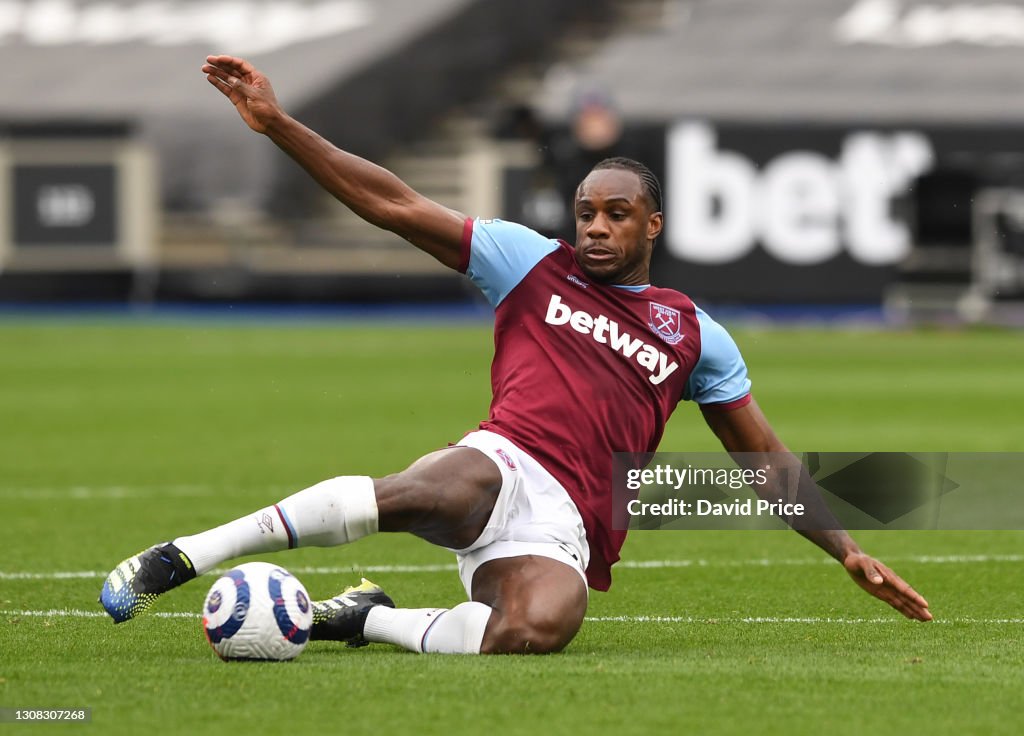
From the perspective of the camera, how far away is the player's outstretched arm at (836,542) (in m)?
5.54

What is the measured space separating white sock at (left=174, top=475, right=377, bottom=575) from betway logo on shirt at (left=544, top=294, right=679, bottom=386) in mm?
960

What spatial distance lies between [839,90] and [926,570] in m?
26.9

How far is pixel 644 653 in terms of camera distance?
17.9 feet

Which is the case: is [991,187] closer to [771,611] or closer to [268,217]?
[268,217]

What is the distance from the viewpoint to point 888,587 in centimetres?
555

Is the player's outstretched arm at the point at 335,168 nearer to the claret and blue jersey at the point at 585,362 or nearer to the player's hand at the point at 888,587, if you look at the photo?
the claret and blue jersey at the point at 585,362

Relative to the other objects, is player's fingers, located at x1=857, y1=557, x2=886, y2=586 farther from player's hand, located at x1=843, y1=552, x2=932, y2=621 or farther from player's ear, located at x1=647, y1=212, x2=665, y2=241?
player's ear, located at x1=647, y1=212, x2=665, y2=241

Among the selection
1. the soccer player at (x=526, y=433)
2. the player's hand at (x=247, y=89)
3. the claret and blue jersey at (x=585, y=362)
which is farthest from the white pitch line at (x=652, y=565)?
the player's hand at (x=247, y=89)

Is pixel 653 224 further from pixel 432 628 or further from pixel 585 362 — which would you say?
pixel 432 628

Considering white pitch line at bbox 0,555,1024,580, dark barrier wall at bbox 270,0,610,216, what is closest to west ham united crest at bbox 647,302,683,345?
white pitch line at bbox 0,555,1024,580

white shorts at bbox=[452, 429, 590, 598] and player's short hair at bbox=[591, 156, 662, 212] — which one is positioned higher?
player's short hair at bbox=[591, 156, 662, 212]

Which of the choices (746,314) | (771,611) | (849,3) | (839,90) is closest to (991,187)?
(746,314)

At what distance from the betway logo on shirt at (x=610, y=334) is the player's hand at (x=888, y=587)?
0.90 metres

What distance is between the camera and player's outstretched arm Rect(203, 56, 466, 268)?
5492mm
